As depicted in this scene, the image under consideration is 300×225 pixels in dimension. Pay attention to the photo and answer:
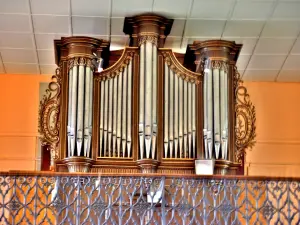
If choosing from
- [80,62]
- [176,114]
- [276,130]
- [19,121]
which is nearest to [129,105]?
[176,114]

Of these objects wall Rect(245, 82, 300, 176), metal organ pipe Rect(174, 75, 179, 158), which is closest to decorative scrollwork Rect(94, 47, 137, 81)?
metal organ pipe Rect(174, 75, 179, 158)

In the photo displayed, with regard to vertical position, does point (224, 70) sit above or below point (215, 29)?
below

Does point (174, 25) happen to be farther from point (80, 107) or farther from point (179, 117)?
point (80, 107)

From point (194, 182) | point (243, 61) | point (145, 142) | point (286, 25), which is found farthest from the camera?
point (243, 61)

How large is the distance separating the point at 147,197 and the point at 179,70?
2.18m

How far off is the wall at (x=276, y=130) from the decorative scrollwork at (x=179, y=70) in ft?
A: 8.86

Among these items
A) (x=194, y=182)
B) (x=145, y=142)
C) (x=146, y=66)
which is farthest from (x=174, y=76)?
(x=194, y=182)

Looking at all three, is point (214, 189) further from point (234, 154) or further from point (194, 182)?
point (234, 154)

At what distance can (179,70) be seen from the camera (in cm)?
1150

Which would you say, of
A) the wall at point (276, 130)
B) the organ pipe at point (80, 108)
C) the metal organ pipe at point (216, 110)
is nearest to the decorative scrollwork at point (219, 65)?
the metal organ pipe at point (216, 110)

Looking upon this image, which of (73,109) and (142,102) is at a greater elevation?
(142,102)

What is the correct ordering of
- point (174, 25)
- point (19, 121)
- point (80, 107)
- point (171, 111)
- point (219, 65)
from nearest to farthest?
1. point (80, 107)
2. point (171, 111)
3. point (219, 65)
4. point (174, 25)
5. point (19, 121)

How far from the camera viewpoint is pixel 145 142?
1097 centimetres

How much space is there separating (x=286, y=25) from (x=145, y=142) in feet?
9.77
